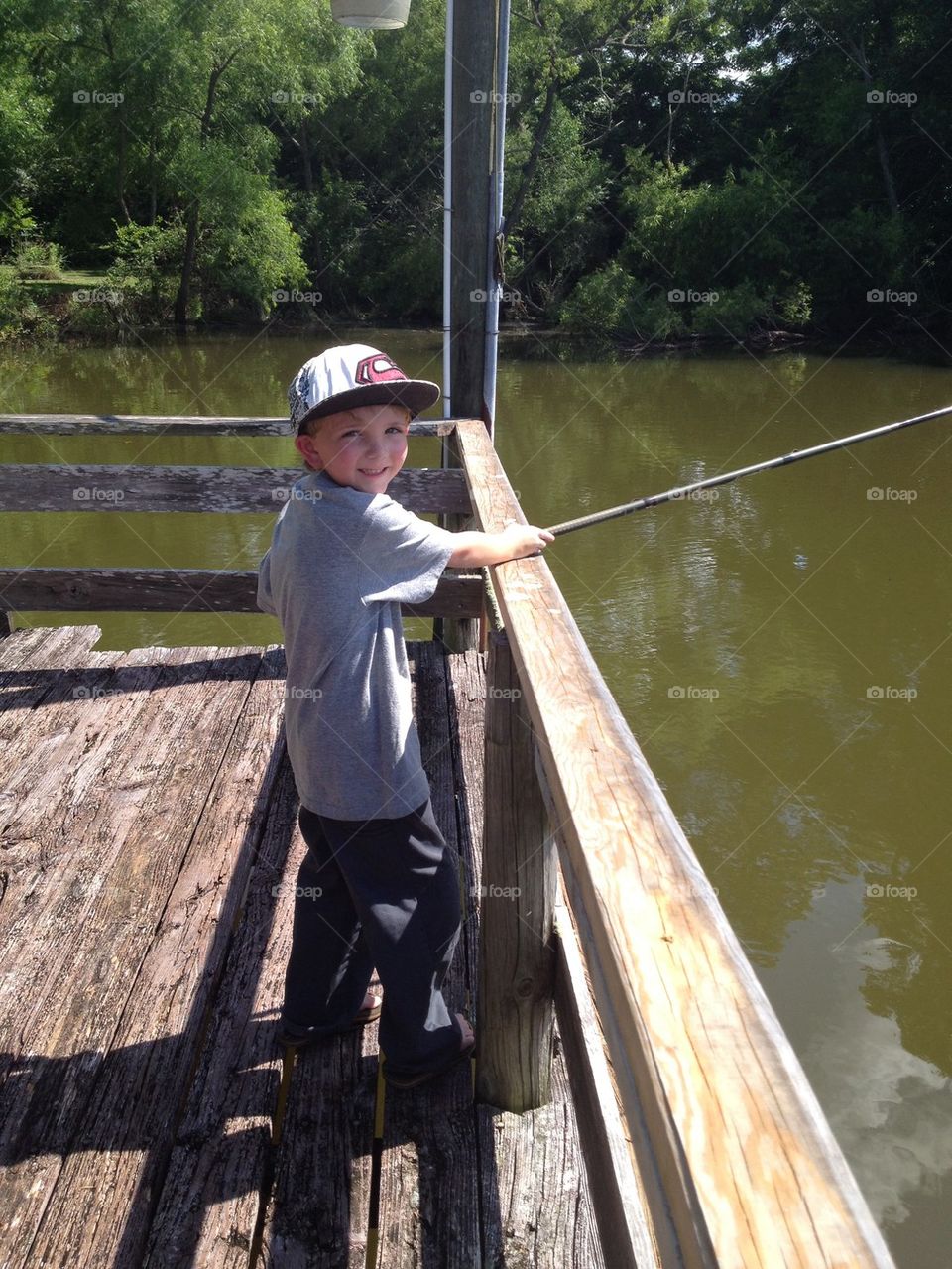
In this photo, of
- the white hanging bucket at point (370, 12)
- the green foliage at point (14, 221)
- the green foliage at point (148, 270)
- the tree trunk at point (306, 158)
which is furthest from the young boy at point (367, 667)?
the tree trunk at point (306, 158)

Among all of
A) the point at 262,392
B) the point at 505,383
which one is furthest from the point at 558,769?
the point at 505,383

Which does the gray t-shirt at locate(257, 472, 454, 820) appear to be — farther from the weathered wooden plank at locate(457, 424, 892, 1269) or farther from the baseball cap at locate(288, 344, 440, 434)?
the weathered wooden plank at locate(457, 424, 892, 1269)

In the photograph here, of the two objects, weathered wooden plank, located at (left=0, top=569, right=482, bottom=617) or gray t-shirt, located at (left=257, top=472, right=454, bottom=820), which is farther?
weathered wooden plank, located at (left=0, top=569, right=482, bottom=617)

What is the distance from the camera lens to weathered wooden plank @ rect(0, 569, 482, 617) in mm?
4363

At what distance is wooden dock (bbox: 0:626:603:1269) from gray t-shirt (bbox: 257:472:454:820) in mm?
599

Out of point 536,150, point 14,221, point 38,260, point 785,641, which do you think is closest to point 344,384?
point 785,641

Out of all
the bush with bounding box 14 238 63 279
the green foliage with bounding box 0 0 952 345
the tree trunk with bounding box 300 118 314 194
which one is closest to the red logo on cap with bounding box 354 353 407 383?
the green foliage with bounding box 0 0 952 345

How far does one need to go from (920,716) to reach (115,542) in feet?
23.7

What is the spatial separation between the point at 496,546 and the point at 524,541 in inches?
2.8

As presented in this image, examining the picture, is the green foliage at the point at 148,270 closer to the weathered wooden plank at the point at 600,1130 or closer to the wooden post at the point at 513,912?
the wooden post at the point at 513,912

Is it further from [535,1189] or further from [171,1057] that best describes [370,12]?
[535,1189]

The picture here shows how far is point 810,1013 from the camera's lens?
4.66 m

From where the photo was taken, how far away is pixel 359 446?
6.36ft

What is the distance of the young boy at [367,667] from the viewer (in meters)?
1.92
